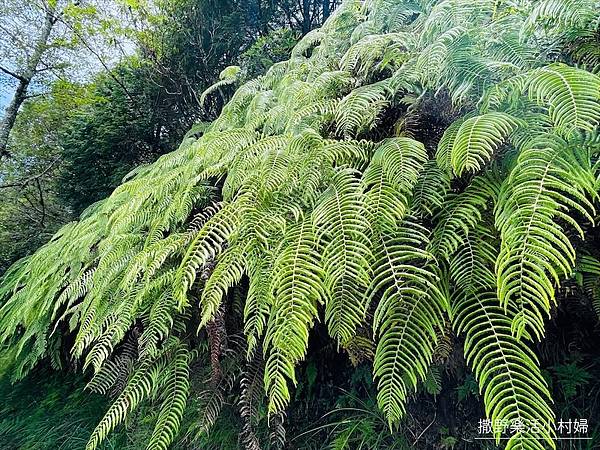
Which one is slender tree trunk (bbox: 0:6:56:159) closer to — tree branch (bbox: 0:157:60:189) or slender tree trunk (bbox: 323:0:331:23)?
tree branch (bbox: 0:157:60:189)

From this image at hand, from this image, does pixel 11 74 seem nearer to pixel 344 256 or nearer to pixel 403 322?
pixel 344 256

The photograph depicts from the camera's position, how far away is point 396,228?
849mm

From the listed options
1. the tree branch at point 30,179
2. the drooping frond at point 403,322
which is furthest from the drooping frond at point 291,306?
the tree branch at point 30,179

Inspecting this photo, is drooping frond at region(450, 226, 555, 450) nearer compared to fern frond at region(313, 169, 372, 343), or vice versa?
drooping frond at region(450, 226, 555, 450)

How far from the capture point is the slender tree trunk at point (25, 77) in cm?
487

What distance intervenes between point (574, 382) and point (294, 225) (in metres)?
0.92

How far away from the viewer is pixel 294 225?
3.27ft

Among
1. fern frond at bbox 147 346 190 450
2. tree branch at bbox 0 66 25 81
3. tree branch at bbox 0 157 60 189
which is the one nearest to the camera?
fern frond at bbox 147 346 190 450

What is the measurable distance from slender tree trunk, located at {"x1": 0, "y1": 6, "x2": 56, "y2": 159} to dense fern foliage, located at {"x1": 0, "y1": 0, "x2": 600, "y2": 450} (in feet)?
15.2

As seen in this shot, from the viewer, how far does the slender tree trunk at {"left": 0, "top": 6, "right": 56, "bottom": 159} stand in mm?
4871

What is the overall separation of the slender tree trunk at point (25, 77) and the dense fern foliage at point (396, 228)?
4.63 m

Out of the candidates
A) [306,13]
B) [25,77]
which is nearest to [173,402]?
[306,13]

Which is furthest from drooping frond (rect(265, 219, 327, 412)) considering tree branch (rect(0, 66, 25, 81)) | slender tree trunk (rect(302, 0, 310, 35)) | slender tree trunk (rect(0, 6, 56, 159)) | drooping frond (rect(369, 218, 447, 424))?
tree branch (rect(0, 66, 25, 81))

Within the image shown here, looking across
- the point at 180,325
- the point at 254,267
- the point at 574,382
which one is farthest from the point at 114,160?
the point at 574,382
